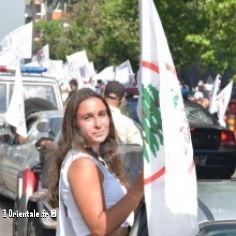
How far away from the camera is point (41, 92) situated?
1323cm

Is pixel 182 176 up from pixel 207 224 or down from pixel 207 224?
up

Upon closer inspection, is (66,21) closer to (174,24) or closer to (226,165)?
(174,24)

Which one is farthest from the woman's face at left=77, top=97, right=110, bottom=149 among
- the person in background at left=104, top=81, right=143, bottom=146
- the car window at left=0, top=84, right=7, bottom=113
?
the car window at left=0, top=84, right=7, bottom=113

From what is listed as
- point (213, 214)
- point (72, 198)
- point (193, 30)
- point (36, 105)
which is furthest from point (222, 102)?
point (72, 198)

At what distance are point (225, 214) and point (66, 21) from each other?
8222cm

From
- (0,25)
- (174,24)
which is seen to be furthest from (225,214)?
(0,25)

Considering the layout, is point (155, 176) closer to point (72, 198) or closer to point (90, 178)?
point (90, 178)

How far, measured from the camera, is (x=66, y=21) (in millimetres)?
85062

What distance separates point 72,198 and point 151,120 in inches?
17.7

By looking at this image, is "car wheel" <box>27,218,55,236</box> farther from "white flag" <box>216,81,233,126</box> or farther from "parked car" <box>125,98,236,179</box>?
"white flag" <box>216,81,233,126</box>

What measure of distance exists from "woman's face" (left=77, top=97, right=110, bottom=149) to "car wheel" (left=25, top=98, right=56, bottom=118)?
8.89m

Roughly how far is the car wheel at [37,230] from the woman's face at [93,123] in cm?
266

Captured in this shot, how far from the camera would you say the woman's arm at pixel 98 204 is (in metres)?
3.30

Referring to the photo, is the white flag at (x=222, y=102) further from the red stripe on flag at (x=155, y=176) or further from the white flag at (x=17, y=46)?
the red stripe on flag at (x=155, y=176)
